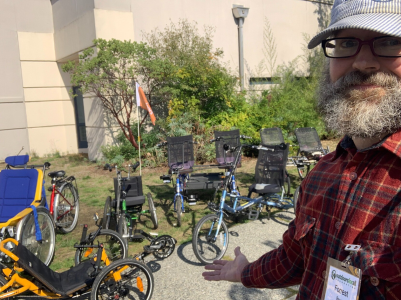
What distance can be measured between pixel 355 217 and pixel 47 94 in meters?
12.7

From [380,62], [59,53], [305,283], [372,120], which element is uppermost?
[59,53]

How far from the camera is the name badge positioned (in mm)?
963

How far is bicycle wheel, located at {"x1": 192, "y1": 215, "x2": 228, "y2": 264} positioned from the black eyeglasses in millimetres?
3315

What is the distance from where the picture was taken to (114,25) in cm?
983

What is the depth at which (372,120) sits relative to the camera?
1.02 meters

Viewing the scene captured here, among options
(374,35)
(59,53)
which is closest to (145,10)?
(59,53)

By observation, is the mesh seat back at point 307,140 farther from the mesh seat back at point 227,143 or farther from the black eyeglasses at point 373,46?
the black eyeglasses at point 373,46

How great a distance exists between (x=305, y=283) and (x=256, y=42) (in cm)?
1279

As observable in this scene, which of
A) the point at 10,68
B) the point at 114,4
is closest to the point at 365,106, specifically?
the point at 114,4

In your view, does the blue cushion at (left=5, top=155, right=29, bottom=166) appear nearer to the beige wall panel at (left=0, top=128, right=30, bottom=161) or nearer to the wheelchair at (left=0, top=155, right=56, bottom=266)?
the wheelchair at (left=0, top=155, right=56, bottom=266)

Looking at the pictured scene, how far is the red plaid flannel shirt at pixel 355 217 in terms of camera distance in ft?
3.10

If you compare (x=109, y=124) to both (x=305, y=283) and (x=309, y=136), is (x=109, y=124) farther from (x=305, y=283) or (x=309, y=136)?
(x=305, y=283)

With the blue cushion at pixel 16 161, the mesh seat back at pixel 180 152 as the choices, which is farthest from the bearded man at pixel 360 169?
the mesh seat back at pixel 180 152

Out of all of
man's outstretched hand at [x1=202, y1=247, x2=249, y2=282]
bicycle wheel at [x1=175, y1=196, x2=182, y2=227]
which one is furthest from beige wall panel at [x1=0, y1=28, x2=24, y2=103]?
man's outstretched hand at [x1=202, y1=247, x2=249, y2=282]
